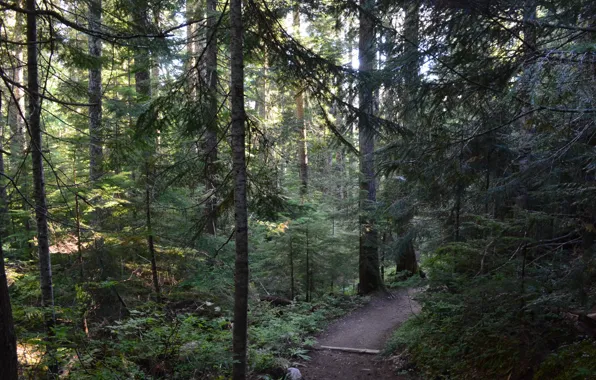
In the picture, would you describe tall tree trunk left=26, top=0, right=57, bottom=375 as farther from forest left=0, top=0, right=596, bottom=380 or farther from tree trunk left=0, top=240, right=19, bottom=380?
tree trunk left=0, top=240, right=19, bottom=380

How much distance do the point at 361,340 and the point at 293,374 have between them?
3334mm

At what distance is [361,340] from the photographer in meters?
9.82

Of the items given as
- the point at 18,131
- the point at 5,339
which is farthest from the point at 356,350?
the point at 18,131

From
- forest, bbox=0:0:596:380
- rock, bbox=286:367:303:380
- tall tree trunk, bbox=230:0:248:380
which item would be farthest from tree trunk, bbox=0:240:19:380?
rock, bbox=286:367:303:380

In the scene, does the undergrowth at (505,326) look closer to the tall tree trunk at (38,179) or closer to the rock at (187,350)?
the rock at (187,350)

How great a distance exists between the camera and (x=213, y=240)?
9.46 metres

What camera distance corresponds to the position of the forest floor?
24.7 ft

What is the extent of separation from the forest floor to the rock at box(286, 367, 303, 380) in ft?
1.04

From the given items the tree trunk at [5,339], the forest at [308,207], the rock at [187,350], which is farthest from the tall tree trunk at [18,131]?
the rock at [187,350]

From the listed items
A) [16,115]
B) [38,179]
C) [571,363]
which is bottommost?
[571,363]

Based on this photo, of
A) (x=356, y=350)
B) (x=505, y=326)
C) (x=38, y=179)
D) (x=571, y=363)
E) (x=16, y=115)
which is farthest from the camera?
(x=16, y=115)

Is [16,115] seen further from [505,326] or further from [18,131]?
[505,326]

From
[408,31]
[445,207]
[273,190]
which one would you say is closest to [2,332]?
[273,190]

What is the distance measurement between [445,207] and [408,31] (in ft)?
15.4
